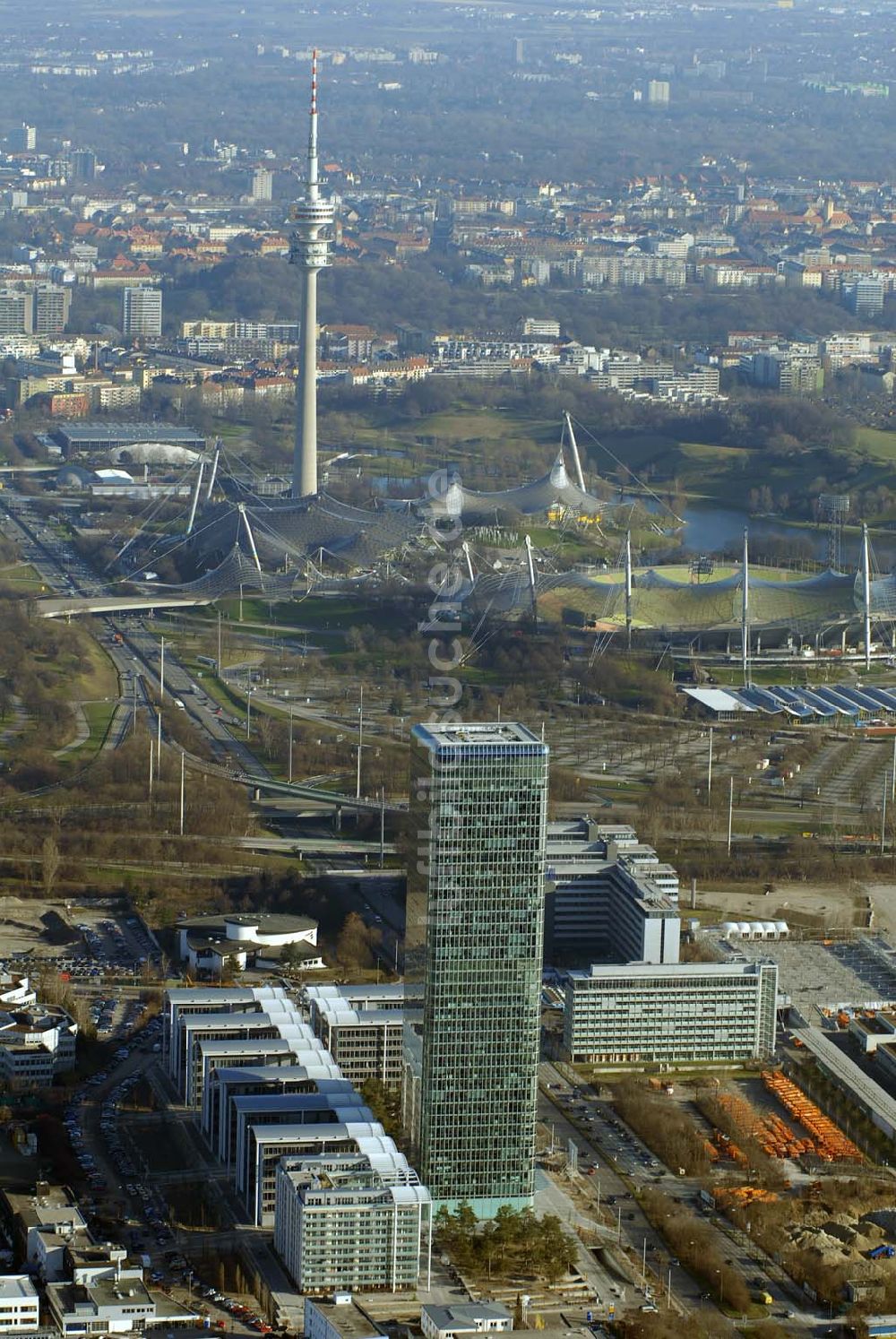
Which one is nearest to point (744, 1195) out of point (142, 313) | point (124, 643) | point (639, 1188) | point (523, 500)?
point (639, 1188)

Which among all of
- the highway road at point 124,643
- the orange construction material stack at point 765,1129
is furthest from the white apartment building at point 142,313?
the orange construction material stack at point 765,1129

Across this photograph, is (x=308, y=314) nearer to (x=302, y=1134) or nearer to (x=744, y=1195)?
(x=744, y=1195)

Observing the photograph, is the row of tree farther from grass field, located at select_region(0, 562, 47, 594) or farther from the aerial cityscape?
grass field, located at select_region(0, 562, 47, 594)

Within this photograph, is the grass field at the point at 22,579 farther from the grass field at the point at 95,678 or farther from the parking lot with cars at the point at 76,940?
the parking lot with cars at the point at 76,940

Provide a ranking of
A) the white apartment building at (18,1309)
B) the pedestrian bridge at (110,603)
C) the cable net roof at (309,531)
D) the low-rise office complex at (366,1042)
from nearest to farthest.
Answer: the white apartment building at (18,1309) < the low-rise office complex at (366,1042) < the pedestrian bridge at (110,603) < the cable net roof at (309,531)

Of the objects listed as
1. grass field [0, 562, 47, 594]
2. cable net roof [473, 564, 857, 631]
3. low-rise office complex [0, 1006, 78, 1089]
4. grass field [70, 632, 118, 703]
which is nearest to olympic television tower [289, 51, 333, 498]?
grass field [0, 562, 47, 594]
